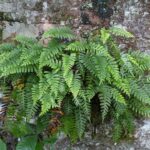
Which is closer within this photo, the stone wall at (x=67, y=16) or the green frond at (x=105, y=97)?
the green frond at (x=105, y=97)

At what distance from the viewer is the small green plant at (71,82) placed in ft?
12.6

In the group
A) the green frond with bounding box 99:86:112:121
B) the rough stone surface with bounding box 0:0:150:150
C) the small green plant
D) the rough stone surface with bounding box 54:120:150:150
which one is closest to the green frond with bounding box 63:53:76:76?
the small green plant

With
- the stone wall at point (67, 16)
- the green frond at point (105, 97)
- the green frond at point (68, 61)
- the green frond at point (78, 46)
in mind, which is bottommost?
the green frond at point (105, 97)

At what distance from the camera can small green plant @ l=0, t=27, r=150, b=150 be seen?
3.85 m

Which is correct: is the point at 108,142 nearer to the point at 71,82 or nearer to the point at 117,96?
the point at 117,96

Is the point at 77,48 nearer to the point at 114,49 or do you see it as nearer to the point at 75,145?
the point at 114,49

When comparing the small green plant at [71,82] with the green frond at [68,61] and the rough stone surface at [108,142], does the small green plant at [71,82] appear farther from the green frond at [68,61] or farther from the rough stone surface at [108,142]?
the rough stone surface at [108,142]

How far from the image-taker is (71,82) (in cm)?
381

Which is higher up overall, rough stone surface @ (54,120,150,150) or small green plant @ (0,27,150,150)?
small green plant @ (0,27,150,150)

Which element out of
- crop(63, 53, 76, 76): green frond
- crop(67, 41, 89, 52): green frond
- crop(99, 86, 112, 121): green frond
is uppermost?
crop(67, 41, 89, 52): green frond

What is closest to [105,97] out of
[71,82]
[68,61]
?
[71,82]

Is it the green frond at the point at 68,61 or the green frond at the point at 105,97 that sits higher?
the green frond at the point at 68,61

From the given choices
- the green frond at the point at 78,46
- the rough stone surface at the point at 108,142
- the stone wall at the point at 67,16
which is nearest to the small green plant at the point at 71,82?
the green frond at the point at 78,46

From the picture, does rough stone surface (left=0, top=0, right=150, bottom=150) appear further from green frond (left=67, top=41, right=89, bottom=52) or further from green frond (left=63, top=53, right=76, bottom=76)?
green frond (left=63, top=53, right=76, bottom=76)
